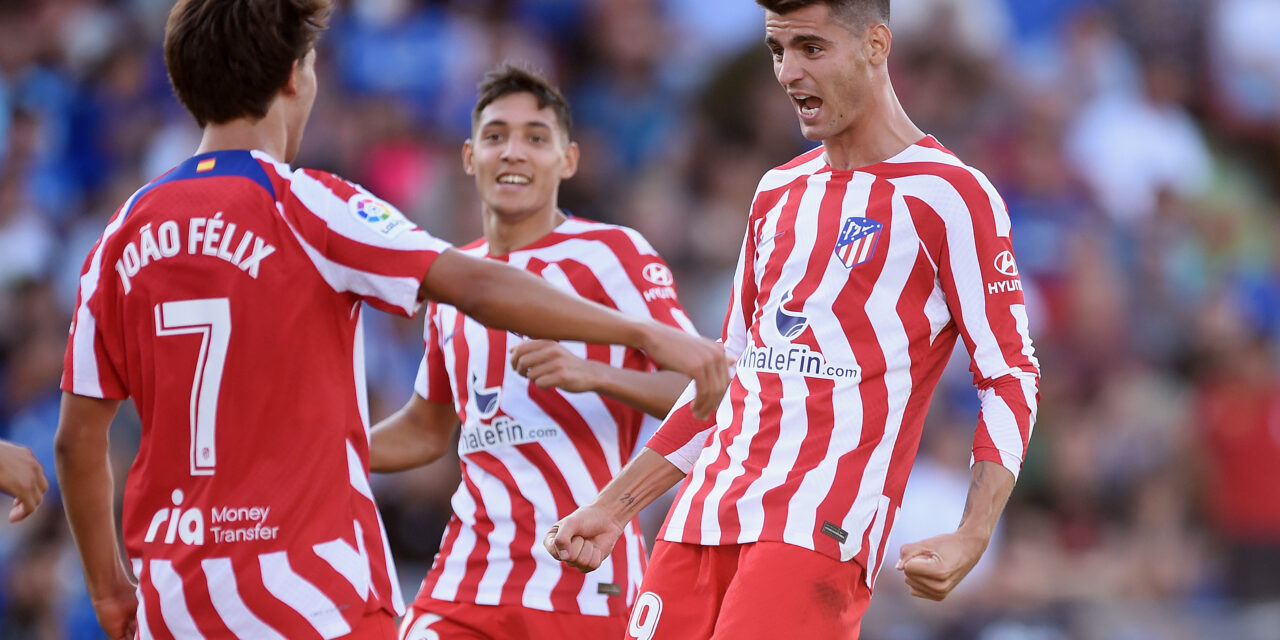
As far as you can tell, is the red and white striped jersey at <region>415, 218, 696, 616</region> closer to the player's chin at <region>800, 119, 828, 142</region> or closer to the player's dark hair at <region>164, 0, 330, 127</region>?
the player's chin at <region>800, 119, 828, 142</region>

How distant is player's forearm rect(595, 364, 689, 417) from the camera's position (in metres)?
4.61

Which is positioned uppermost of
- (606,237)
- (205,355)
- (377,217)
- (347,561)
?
(606,237)

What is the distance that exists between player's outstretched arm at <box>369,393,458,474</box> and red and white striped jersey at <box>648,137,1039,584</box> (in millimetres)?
1635

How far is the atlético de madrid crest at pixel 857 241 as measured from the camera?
13.6 feet

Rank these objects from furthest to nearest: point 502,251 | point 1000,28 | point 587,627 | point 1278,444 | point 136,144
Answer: point 1000,28
point 136,144
point 1278,444
point 502,251
point 587,627

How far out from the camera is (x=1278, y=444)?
10.0 metres

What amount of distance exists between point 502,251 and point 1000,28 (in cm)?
694

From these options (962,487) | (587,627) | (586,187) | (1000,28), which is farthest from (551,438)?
(1000,28)

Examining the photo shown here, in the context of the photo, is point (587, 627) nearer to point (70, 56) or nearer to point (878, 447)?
point (878, 447)

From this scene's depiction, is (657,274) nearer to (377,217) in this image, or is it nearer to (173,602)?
(377,217)

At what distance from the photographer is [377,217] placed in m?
3.73

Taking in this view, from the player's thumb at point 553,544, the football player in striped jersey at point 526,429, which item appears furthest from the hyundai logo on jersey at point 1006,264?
the player's thumb at point 553,544

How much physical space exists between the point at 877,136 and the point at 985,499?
42.8 inches

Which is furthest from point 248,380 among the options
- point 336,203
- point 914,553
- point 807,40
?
point 807,40
